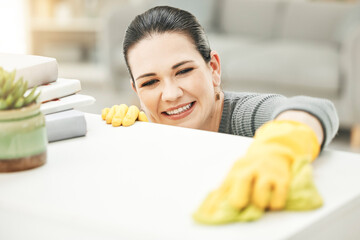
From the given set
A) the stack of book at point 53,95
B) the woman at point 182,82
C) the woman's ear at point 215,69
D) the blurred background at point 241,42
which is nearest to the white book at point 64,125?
the stack of book at point 53,95

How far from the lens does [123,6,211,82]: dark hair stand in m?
1.42

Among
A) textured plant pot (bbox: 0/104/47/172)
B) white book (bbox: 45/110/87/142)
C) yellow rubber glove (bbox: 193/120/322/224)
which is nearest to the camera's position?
yellow rubber glove (bbox: 193/120/322/224)

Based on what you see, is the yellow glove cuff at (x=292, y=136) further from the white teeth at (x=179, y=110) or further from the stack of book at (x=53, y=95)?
the white teeth at (x=179, y=110)

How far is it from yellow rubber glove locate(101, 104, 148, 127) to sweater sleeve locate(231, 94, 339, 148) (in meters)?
0.28

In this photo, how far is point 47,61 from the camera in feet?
3.59

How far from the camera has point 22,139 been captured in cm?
83

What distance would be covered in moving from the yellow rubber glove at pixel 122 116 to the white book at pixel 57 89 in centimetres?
8

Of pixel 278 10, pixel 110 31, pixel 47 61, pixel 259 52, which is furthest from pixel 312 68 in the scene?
pixel 47 61

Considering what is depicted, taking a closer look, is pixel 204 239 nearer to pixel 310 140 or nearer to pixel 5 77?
pixel 310 140

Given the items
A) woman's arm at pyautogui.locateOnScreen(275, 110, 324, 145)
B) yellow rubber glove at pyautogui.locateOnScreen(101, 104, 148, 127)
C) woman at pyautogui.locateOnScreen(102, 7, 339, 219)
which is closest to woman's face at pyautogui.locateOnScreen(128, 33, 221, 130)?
woman at pyautogui.locateOnScreen(102, 7, 339, 219)

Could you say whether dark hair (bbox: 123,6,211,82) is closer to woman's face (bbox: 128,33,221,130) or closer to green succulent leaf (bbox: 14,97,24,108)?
woman's face (bbox: 128,33,221,130)

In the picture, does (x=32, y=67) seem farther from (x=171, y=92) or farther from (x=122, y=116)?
(x=171, y=92)

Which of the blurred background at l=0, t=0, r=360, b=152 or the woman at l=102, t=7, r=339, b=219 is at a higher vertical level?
the woman at l=102, t=7, r=339, b=219

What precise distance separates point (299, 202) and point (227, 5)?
3490 millimetres
